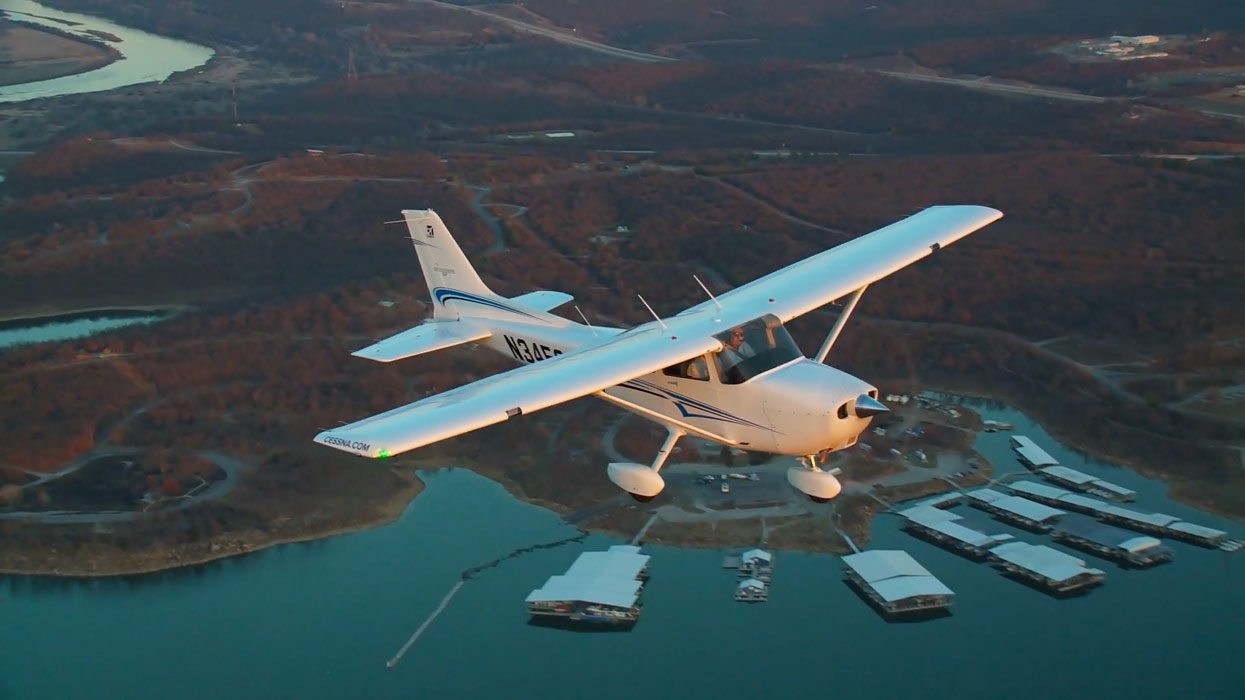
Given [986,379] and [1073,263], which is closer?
[986,379]

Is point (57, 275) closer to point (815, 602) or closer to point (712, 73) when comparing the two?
point (815, 602)

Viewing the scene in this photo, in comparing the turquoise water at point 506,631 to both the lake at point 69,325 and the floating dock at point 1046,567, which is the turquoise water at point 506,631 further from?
the lake at point 69,325

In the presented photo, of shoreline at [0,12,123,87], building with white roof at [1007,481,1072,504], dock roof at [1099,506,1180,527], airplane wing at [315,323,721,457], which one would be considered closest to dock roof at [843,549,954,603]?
building with white roof at [1007,481,1072,504]

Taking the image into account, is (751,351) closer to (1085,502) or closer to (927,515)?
(927,515)

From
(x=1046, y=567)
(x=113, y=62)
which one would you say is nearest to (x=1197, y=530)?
(x=1046, y=567)

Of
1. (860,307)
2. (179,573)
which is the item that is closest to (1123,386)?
(860,307)

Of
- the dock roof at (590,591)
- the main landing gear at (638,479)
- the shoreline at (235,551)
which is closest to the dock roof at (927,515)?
the dock roof at (590,591)

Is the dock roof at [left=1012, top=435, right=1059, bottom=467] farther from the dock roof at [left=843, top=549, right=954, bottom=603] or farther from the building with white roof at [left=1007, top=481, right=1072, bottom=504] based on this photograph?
the dock roof at [left=843, top=549, right=954, bottom=603]

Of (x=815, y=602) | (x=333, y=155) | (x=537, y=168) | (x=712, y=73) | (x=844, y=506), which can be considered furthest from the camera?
(x=712, y=73)
